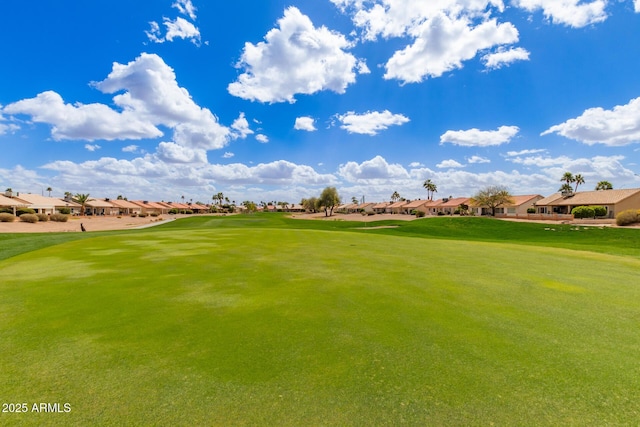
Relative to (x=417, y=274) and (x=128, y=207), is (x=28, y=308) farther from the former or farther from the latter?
(x=128, y=207)

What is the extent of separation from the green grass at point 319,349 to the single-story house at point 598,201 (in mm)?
62573

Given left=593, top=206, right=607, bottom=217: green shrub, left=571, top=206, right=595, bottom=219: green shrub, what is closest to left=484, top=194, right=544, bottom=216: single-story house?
left=593, top=206, right=607, bottom=217: green shrub

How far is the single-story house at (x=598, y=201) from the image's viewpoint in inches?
2199

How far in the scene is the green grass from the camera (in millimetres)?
3760

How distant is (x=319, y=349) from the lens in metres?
Answer: 5.23

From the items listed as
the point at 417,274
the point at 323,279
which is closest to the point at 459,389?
the point at 323,279

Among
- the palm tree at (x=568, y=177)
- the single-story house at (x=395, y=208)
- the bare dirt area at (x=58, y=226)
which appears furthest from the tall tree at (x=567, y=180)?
the bare dirt area at (x=58, y=226)

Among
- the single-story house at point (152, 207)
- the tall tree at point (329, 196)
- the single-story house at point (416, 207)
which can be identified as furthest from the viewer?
the single-story house at point (152, 207)

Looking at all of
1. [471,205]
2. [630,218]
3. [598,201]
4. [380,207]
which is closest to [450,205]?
Result: [471,205]

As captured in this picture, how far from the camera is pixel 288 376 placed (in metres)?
4.41

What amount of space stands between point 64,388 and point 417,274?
985cm

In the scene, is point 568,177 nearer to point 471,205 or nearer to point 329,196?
point 471,205

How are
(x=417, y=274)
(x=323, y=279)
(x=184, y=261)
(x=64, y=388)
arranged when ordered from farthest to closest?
(x=184, y=261) → (x=417, y=274) → (x=323, y=279) → (x=64, y=388)

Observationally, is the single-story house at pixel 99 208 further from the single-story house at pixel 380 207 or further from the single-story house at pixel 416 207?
the single-story house at pixel 416 207
